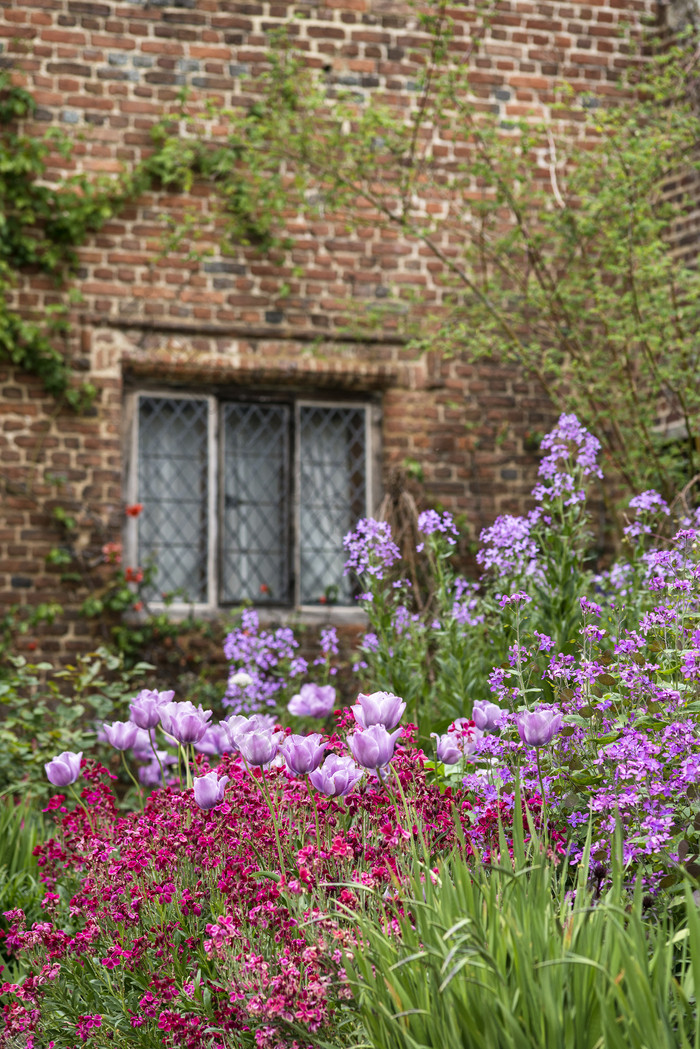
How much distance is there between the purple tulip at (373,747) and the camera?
221 cm

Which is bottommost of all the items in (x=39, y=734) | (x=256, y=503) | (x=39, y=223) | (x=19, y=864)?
(x=19, y=864)

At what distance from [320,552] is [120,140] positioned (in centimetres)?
265

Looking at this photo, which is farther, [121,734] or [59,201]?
[59,201]

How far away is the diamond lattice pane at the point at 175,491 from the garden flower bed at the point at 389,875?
11.4ft

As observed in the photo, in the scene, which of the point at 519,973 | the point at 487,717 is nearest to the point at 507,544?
the point at 487,717

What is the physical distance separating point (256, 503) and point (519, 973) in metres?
5.24

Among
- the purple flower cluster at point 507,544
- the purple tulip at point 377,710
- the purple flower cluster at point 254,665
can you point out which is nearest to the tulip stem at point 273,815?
the purple tulip at point 377,710

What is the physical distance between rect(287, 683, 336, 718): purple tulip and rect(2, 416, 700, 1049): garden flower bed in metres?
0.21

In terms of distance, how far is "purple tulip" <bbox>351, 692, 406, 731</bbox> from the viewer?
233cm

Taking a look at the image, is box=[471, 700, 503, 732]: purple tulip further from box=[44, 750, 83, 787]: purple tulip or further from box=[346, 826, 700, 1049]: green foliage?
box=[44, 750, 83, 787]: purple tulip

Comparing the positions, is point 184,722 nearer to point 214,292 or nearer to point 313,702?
point 313,702

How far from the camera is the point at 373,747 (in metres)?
2.22

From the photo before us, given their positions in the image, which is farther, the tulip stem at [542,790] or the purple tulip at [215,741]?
the purple tulip at [215,741]

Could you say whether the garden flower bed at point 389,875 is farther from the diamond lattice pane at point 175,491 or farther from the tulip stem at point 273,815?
the diamond lattice pane at point 175,491
